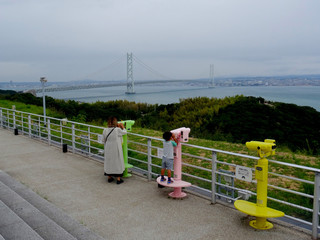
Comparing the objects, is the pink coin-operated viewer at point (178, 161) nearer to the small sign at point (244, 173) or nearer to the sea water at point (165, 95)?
the small sign at point (244, 173)

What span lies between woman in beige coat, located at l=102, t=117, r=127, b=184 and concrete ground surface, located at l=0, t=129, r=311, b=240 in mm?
276

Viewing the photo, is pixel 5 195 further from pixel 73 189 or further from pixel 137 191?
pixel 137 191

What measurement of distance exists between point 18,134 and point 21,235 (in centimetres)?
926

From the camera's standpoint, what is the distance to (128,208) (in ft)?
16.3

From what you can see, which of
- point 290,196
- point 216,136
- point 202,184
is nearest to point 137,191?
point 202,184

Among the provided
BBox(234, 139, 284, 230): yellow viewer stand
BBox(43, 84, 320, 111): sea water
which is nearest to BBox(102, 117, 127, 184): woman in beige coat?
BBox(234, 139, 284, 230): yellow viewer stand

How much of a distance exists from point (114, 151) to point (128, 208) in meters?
1.44

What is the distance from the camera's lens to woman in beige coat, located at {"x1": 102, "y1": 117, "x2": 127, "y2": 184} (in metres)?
6.10

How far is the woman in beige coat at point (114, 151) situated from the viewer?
240 inches

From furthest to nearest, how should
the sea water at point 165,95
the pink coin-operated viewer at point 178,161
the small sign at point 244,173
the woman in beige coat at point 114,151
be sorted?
the sea water at point 165,95 → the woman in beige coat at point 114,151 → the pink coin-operated viewer at point 178,161 → the small sign at point 244,173

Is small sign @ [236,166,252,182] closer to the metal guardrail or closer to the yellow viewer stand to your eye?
the metal guardrail

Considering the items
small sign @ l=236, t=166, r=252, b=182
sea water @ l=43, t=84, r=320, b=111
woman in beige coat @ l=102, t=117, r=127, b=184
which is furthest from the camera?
sea water @ l=43, t=84, r=320, b=111

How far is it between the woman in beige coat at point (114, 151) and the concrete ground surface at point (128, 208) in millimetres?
276

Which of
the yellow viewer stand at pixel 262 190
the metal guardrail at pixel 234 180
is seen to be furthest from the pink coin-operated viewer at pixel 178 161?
the yellow viewer stand at pixel 262 190
